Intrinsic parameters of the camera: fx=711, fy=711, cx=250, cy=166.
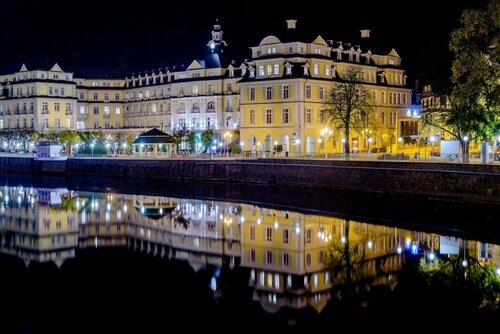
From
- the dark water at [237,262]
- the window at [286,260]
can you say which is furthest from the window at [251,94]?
the window at [286,260]

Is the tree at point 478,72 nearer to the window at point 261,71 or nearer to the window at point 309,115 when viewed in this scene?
the window at point 309,115

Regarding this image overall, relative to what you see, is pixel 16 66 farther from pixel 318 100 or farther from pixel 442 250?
pixel 442 250

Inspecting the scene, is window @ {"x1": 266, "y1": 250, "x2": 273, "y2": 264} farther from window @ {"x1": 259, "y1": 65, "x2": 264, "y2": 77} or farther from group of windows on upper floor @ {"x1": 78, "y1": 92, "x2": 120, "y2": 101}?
group of windows on upper floor @ {"x1": 78, "y1": 92, "x2": 120, "y2": 101}

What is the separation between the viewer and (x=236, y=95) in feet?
313

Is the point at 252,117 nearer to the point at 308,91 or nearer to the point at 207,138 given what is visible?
the point at 308,91

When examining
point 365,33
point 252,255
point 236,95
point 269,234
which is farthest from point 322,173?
point 236,95

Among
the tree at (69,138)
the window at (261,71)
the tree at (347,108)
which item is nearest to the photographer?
the tree at (347,108)

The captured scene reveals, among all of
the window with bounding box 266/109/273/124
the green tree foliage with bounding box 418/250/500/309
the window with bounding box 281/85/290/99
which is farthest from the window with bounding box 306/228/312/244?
the window with bounding box 266/109/273/124

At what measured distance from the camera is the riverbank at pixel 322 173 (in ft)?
152

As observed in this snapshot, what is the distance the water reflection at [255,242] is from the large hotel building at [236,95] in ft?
84.3

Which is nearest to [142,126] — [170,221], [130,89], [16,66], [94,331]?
[130,89]

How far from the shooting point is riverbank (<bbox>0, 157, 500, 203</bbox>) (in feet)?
152

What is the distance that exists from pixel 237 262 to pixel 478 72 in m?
24.4

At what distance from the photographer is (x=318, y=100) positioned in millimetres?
76375
